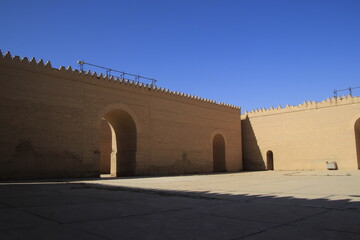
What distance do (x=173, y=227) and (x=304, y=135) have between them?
67.6ft

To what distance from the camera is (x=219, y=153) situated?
78.4ft

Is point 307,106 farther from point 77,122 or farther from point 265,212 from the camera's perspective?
point 265,212

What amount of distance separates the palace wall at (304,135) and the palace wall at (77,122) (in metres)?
5.91

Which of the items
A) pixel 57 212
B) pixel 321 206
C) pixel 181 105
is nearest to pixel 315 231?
pixel 321 206

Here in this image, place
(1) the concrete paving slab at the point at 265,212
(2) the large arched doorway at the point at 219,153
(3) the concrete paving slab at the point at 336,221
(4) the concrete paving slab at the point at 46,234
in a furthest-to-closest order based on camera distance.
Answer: (2) the large arched doorway at the point at 219,153
(1) the concrete paving slab at the point at 265,212
(3) the concrete paving slab at the point at 336,221
(4) the concrete paving slab at the point at 46,234

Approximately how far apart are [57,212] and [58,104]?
1067cm

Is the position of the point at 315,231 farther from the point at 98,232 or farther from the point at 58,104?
the point at 58,104

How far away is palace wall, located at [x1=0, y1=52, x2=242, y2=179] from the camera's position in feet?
41.0

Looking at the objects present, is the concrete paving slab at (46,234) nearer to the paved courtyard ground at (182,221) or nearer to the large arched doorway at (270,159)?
the paved courtyard ground at (182,221)

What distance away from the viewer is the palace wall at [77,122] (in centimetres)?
1251

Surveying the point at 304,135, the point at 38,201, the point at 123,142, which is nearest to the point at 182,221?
the point at 38,201

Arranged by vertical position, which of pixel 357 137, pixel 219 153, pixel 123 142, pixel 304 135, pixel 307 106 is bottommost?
pixel 219 153

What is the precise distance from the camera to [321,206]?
457cm

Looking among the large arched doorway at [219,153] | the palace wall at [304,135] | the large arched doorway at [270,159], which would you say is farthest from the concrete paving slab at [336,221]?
the large arched doorway at [270,159]
